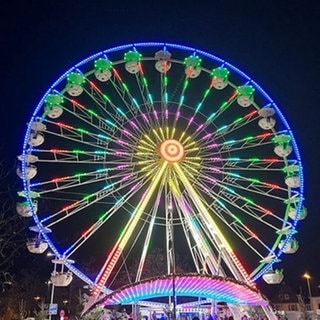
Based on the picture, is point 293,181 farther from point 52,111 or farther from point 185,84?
point 52,111

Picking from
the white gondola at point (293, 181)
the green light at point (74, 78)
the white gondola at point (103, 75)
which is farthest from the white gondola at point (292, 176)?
the green light at point (74, 78)

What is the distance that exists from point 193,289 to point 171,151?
22.8 feet

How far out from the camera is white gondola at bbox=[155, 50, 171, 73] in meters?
23.9

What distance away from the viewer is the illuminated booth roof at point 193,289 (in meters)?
18.9

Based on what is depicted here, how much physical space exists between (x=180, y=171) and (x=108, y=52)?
7332 mm

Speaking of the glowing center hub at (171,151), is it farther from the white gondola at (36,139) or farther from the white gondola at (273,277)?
the white gondola at (273,277)

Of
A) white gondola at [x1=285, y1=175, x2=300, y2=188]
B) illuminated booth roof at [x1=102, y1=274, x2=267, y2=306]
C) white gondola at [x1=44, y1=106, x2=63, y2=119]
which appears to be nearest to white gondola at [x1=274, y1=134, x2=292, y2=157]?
white gondola at [x1=285, y1=175, x2=300, y2=188]

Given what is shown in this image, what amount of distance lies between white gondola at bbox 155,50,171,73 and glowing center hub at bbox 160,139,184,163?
13.2 feet

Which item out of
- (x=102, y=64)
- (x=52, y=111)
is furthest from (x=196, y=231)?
(x=102, y=64)

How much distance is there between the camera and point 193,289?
72.3 ft

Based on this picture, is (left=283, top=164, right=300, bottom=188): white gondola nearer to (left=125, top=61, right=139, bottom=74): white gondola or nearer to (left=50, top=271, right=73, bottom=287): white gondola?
(left=125, top=61, right=139, bottom=74): white gondola

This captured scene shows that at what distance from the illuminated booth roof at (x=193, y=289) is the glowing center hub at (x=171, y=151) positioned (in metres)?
6.16

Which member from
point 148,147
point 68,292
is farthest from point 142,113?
point 68,292

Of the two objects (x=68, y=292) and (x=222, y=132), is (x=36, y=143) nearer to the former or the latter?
(x=222, y=132)
